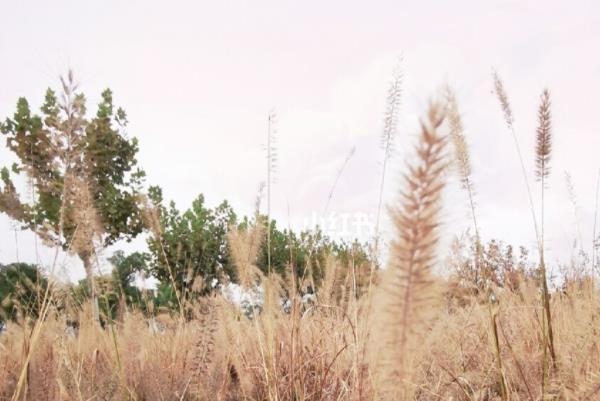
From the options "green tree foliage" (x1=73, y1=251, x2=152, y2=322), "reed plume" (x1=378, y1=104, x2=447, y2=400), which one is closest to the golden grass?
"reed plume" (x1=378, y1=104, x2=447, y2=400)

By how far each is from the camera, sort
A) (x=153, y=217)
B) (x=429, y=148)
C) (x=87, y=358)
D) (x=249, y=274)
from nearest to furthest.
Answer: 1. (x=429, y=148)
2. (x=249, y=274)
3. (x=153, y=217)
4. (x=87, y=358)

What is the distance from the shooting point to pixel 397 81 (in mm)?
2596

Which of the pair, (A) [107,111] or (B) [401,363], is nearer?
(B) [401,363]

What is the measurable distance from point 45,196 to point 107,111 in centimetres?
744

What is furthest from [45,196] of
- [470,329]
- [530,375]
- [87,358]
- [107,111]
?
[530,375]

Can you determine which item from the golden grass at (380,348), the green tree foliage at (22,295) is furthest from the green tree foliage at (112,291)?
the green tree foliage at (22,295)

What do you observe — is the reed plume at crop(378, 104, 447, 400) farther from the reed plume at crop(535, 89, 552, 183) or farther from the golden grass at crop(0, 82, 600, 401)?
the reed plume at crop(535, 89, 552, 183)

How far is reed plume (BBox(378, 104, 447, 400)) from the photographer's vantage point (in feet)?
1.99

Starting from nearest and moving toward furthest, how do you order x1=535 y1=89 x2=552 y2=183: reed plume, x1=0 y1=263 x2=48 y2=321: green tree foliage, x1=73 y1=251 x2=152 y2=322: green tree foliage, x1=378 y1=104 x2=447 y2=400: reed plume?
x1=378 y1=104 x2=447 y2=400: reed plume < x1=535 y1=89 x2=552 y2=183: reed plume < x1=73 y1=251 x2=152 y2=322: green tree foliage < x1=0 y1=263 x2=48 y2=321: green tree foliage

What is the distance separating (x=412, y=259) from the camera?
0.66m

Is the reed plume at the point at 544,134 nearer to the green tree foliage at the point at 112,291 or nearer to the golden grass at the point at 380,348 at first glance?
the golden grass at the point at 380,348

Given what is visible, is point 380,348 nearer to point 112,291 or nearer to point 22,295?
point 112,291

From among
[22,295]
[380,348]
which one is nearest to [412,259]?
[380,348]

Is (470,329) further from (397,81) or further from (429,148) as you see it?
(429,148)
